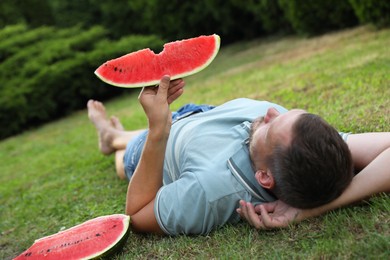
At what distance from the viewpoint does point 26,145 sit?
7973 millimetres

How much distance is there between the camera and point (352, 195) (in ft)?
7.83

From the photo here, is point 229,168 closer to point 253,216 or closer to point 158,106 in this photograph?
point 253,216

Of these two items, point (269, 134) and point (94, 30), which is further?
point (94, 30)

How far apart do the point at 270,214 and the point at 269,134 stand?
0.41m

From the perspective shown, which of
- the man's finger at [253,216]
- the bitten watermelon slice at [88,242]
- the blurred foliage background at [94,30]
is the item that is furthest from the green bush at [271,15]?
the man's finger at [253,216]

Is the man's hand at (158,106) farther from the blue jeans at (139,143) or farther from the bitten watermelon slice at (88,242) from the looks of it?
the blue jeans at (139,143)

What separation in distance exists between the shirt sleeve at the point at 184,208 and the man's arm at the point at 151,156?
74 mm

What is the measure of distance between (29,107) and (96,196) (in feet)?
20.8

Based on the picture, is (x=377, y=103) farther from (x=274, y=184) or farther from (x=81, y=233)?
(x=81, y=233)

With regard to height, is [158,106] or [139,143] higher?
[158,106]

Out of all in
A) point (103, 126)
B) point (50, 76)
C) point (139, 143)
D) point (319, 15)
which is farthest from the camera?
point (319, 15)

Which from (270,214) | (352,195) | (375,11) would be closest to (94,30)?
(375,11)

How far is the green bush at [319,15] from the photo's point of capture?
1085cm

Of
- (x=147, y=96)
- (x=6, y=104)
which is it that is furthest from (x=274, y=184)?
(x=6, y=104)
